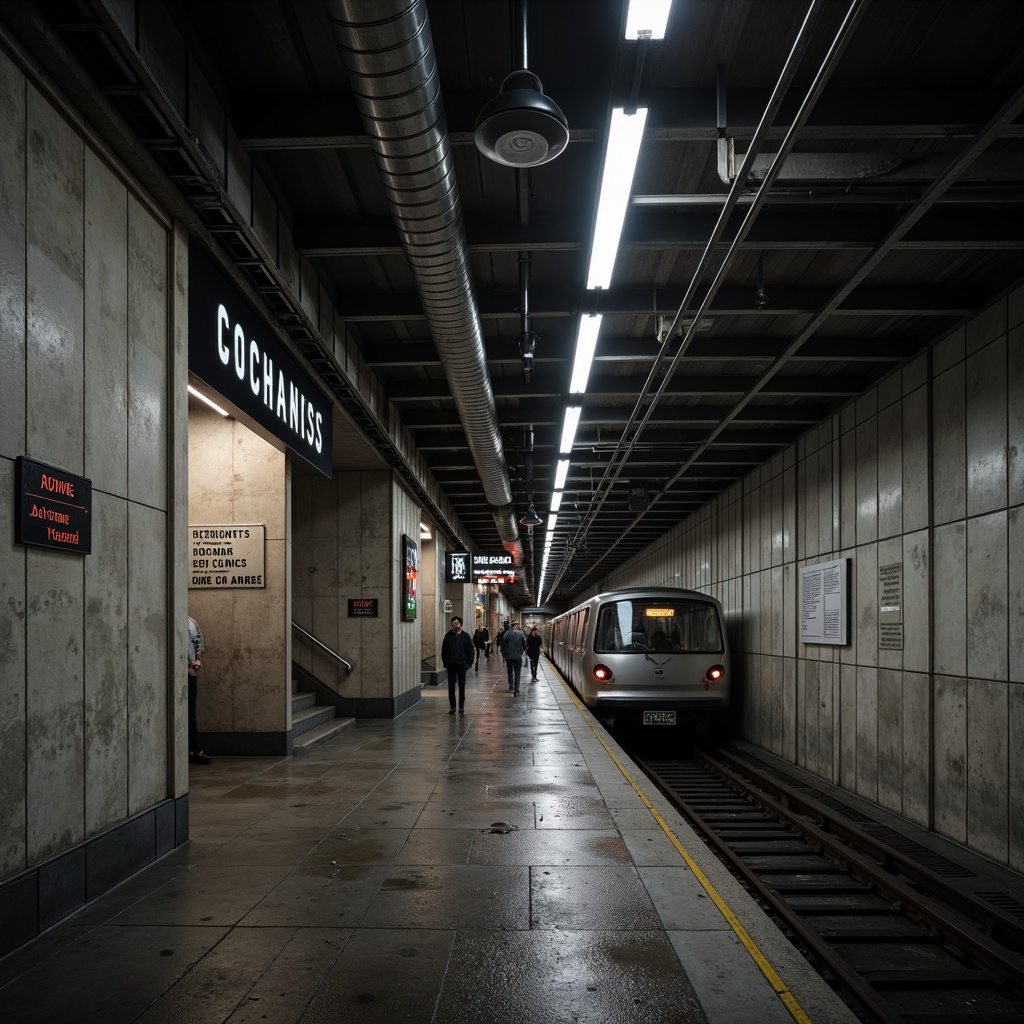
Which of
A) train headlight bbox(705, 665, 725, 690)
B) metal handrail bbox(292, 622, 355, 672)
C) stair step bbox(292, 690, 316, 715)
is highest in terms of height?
metal handrail bbox(292, 622, 355, 672)

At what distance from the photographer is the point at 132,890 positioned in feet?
16.7

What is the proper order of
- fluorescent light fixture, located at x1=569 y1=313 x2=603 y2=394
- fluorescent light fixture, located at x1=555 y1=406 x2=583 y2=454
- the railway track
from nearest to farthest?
the railway track
fluorescent light fixture, located at x1=569 y1=313 x2=603 y2=394
fluorescent light fixture, located at x1=555 y1=406 x2=583 y2=454

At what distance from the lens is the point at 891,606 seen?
31.5ft

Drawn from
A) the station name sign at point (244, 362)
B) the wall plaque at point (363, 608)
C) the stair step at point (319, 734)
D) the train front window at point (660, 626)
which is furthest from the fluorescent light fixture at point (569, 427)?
the stair step at point (319, 734)

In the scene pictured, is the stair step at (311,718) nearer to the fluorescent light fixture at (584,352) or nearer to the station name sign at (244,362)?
the station name sign at (244,362)

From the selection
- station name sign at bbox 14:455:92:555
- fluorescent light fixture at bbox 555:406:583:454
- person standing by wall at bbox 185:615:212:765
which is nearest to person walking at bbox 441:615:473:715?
fluorescent light fixture at bbox 555:406:583:454

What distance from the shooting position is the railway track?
16.2 feet

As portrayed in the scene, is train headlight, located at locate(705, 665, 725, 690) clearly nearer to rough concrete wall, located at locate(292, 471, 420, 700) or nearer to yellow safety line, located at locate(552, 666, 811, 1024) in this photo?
rough concrete wall, located at locate(292, 471, 420, 700)

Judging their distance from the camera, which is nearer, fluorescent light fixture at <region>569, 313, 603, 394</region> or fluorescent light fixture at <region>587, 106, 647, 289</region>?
fluorescent light fixture at <region>587, 106, 647, 289</region>

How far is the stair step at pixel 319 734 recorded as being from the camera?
36.2 feet

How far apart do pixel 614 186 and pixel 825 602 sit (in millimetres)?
7729

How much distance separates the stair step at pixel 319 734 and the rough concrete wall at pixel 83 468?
5232 millimetres

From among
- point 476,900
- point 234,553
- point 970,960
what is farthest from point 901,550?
point 234,553

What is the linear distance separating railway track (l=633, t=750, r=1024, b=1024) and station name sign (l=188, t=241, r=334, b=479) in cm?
550
